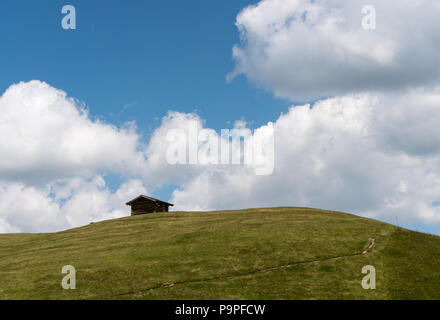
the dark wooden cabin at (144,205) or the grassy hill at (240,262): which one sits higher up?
the dark wooden cabin at (144,205)

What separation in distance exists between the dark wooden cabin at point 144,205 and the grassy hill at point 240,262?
1010 inches

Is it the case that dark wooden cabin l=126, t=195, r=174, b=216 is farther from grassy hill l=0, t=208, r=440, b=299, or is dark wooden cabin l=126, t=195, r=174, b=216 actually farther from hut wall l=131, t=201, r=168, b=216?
grassy hill l=0, t=208, r=440, b=299

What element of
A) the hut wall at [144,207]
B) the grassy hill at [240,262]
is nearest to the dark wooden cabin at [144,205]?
the hut wall at [144,207]

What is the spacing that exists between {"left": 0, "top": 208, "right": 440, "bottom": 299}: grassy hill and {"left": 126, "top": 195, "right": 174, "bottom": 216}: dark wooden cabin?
25.7m

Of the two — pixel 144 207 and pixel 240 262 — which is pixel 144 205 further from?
pixel 240 262

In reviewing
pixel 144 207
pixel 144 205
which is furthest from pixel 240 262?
pixel 144 205

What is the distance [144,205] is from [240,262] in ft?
165

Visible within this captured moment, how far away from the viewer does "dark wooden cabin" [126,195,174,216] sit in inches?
3531

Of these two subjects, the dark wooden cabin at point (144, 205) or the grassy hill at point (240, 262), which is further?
the dark wooden cabin at point (144, 205)

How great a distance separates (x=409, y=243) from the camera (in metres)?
49.2

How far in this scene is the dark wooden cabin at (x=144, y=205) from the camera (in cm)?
8969

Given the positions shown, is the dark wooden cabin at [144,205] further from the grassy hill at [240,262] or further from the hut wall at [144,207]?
the grassy hill at [240,262]
